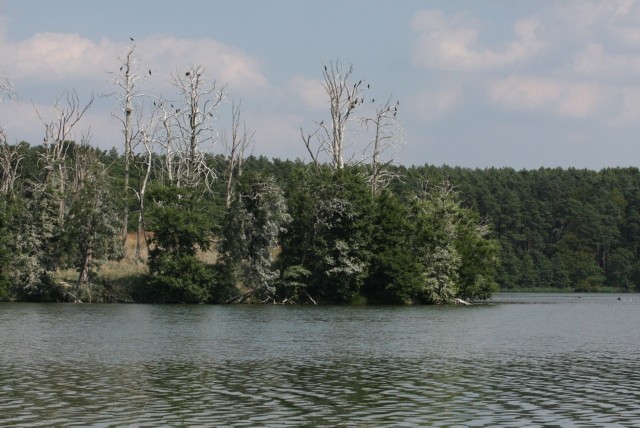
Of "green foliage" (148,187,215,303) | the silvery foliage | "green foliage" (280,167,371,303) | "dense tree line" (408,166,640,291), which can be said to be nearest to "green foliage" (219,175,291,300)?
the silvery foliage

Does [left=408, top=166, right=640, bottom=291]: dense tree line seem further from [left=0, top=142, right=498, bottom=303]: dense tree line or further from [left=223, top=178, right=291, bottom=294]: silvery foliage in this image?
[left=223, top=178, right=291, bottom=294]: silvery foliage

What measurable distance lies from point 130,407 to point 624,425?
12907 millimetres

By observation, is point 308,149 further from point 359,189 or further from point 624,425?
point 624,425

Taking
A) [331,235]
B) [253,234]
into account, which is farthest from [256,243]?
[331,235]

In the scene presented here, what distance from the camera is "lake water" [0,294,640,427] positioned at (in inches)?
995

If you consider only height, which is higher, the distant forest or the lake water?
the distant forest

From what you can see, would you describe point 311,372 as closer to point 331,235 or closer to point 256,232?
point 256,232

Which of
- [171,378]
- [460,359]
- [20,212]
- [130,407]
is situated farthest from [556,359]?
[20,212]

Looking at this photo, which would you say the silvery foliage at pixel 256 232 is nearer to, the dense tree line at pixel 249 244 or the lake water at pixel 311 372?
the dense tree line at pixel 249 244

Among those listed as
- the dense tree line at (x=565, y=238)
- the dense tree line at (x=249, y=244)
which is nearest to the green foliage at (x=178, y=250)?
the dense tree line at (x=249, y=244)

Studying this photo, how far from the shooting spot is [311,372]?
35.1 m

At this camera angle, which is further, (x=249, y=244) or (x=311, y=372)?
(x=249, y=244)

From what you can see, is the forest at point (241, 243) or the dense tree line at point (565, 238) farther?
the dense tree line at point (565, 238)

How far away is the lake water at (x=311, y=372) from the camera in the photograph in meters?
25.3
